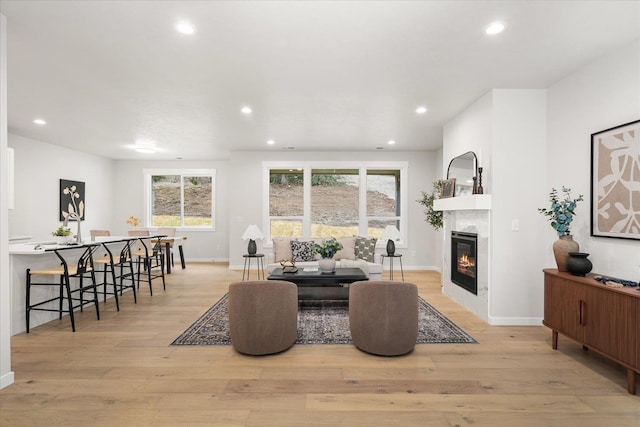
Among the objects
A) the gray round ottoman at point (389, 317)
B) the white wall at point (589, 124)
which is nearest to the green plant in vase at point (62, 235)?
the gray round ottoman at point (389, 317)

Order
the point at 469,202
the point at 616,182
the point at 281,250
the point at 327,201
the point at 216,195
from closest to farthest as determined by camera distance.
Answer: the point at 616,182
the point at 469,202
the point at 281,250
the point at 327,201
the point at 216,195

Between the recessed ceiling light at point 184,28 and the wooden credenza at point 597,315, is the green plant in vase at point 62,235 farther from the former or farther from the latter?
the wooden credenza at point 597,315

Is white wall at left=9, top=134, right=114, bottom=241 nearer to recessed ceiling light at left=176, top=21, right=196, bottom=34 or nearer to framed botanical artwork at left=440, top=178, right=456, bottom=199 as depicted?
recessed ceiling light at left=176, top=21, right=196, bottom=34

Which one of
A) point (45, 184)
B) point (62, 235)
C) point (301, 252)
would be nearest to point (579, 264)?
point (301, 252)

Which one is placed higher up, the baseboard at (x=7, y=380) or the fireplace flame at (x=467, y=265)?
the fireplace flame at (x=467, y=265)

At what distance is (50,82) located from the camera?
3715 millimetres

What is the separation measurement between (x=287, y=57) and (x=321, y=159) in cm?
458

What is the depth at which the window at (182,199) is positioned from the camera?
9.05 m

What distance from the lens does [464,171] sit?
14.9 feet

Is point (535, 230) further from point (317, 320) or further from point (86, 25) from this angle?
point (86, 25)

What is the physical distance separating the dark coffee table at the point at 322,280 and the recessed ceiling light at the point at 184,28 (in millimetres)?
3009

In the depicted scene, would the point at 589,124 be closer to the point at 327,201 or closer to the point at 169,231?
the point at 327,201

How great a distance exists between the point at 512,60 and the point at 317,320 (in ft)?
11.3

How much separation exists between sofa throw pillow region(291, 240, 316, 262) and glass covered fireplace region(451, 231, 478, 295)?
233cm
